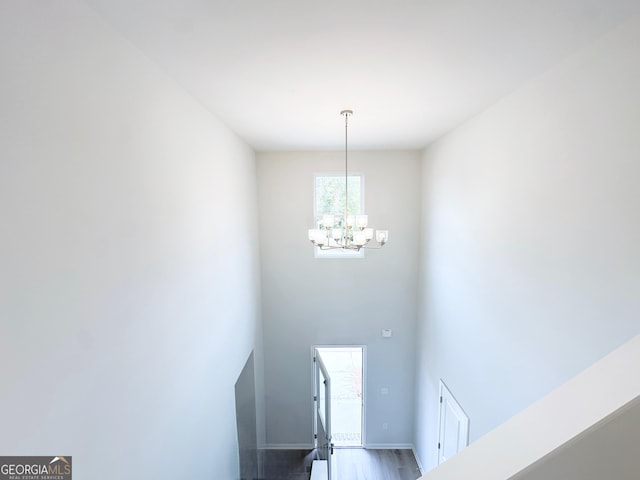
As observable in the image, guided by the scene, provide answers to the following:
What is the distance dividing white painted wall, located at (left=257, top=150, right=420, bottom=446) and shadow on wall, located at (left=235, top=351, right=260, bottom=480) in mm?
852

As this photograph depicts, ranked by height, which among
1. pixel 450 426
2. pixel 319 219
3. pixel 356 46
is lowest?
pixel 450 426

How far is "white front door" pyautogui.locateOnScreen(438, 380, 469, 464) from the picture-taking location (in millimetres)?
3637

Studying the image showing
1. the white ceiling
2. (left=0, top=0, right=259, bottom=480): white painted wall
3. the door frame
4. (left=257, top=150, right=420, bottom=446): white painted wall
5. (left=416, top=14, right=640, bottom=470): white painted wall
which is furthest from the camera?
the door frame

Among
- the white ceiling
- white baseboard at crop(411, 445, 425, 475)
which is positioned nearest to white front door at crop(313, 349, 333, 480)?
white baseboard at crop(411, 445, 425, 475)

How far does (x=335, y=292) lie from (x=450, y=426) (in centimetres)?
251

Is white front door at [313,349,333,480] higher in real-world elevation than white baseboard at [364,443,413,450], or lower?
higher

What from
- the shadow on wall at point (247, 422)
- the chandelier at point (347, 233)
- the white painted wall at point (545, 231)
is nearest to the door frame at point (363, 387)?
the shadow on wall at point (247, 422)

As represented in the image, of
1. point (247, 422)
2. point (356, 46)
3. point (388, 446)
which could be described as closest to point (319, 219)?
point (247, 422)

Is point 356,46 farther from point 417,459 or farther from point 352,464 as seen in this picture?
point 417,459

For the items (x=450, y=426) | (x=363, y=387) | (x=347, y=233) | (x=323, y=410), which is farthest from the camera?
(x=363, y=387)

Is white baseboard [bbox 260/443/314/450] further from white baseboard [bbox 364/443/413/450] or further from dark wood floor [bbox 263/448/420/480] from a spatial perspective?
white baseboard [bbox 364/443/413/450]

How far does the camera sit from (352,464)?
5473mm

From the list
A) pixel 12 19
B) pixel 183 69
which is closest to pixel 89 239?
pixel 12 19

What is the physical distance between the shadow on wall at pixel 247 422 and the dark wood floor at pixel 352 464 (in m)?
0.58
